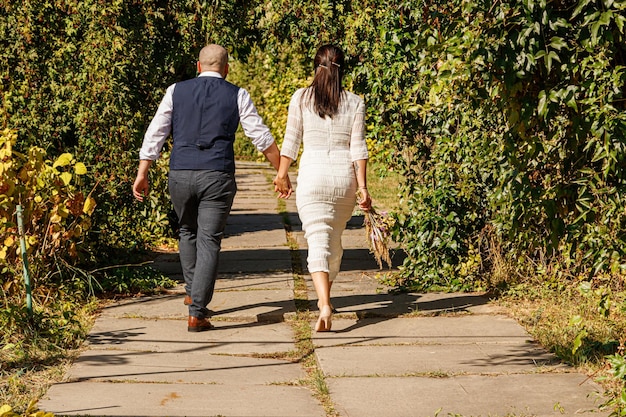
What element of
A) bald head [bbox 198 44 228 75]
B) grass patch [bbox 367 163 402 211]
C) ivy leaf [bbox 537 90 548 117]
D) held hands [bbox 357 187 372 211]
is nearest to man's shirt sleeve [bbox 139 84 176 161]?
bald head [bbox 198 44 228 75]

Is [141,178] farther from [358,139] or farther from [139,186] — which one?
[358,139]

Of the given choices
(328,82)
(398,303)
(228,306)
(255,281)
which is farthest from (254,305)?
(328,82)

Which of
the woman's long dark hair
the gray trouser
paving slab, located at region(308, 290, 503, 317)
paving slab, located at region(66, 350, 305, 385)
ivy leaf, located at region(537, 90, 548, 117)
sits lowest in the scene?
paving slab, located at region(308, 290, 503, 317)

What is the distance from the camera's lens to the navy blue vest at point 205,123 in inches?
246

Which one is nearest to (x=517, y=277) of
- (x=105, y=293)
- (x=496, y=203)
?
(x=496, y=203)

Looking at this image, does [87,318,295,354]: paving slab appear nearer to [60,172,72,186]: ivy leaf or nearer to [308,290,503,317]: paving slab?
[308,290,503,317]: paving slab

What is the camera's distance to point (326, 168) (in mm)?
6277

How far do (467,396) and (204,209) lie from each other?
2.36 metres

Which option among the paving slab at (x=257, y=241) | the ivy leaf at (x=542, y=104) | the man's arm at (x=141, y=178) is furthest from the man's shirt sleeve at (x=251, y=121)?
the paving slab at (x=257, y=241)

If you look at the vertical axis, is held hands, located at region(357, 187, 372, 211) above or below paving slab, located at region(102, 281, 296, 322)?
above

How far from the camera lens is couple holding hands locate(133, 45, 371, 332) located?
6254 millimetres

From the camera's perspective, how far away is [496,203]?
16.2 feet

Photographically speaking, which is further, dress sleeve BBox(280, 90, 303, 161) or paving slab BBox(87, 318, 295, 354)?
dress sleeve BBox(280, 90, 303, 161)

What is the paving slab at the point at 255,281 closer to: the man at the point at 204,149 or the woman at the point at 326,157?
the man at the point at 204,149
